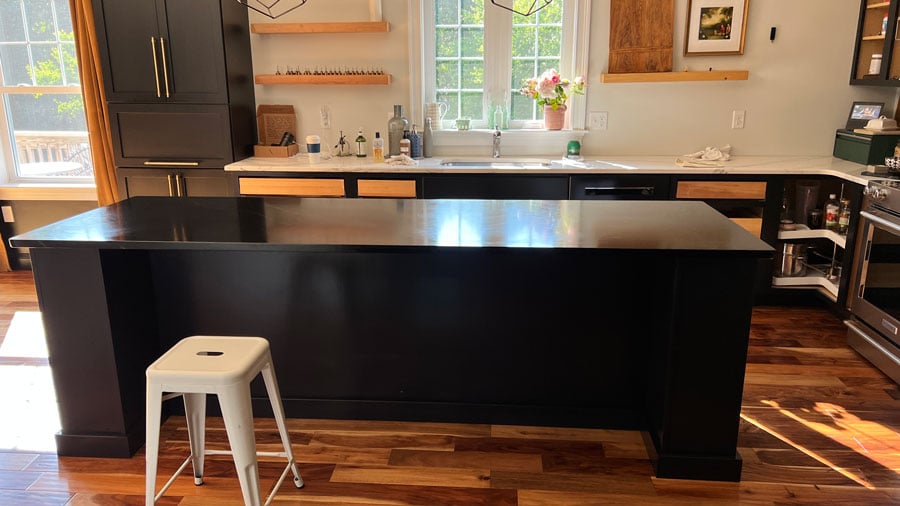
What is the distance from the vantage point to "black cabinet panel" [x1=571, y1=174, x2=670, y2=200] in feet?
12.0

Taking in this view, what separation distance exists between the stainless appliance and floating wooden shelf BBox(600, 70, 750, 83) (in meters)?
1.19

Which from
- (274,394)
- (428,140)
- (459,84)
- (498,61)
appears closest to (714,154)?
(498,61)

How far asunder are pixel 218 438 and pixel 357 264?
2.84 feet

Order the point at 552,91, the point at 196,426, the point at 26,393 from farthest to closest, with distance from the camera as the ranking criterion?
1. the point at 552,91
2. the point at 26,393
3. the point at 196,426

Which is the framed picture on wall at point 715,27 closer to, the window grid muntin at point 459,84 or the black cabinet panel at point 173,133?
the window grid muntin at point 459,84

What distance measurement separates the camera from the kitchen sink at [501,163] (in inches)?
155

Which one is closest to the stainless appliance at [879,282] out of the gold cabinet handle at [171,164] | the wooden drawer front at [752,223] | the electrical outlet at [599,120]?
the wooden drawer front at [752,223]

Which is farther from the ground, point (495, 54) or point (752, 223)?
point (495, 54)

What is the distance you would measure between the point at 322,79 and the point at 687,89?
2364 mm

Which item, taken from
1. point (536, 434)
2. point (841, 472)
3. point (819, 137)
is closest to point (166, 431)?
point (536, 434)

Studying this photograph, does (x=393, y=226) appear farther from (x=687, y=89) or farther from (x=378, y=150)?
(x=687, y=89)

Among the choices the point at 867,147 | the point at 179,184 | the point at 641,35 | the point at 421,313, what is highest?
the point at 641,35

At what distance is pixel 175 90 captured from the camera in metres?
3.92

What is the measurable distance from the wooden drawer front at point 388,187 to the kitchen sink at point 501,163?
30 centimetres
